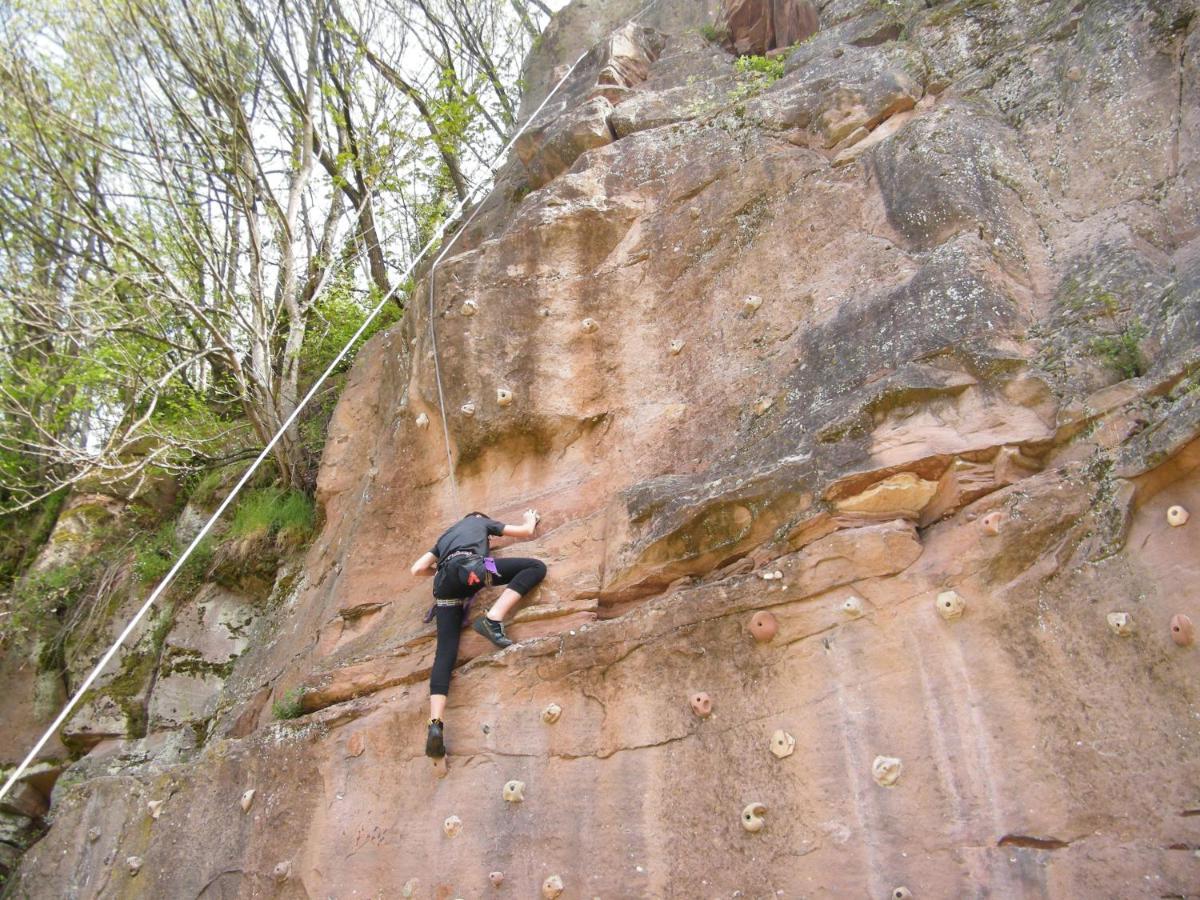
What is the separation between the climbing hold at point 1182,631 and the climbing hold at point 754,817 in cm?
207

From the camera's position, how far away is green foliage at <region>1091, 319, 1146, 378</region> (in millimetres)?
5340

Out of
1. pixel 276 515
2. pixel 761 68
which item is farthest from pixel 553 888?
pixel 761 68

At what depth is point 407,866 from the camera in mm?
5652

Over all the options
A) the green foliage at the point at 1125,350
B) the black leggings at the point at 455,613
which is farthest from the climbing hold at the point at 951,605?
the black leggings at the point at 455,613

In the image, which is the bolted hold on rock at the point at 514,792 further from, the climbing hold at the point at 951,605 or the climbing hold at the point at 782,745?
the climbing hold at the point at 951,605

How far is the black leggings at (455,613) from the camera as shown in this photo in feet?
19.7

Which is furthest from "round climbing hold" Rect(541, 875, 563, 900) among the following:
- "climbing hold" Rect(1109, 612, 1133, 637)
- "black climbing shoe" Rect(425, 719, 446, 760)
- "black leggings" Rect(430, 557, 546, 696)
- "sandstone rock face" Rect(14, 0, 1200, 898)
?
"climbing hold" Rect(1109, 612, 1133, 637)

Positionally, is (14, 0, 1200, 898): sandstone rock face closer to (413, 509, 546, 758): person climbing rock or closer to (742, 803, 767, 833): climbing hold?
(742, 803, 767, 833): climbing hold

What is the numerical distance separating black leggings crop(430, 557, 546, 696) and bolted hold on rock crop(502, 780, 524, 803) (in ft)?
2.47

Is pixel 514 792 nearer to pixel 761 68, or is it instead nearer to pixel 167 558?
pixel 167 558

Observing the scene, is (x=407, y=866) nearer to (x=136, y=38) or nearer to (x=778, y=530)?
(x=778, y=530)

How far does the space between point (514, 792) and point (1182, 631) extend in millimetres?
3537

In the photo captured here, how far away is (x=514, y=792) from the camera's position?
553 cm

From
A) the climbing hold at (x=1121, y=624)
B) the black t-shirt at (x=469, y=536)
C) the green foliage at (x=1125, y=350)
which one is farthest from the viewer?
the black t-shirt at (x=469, y=536)
